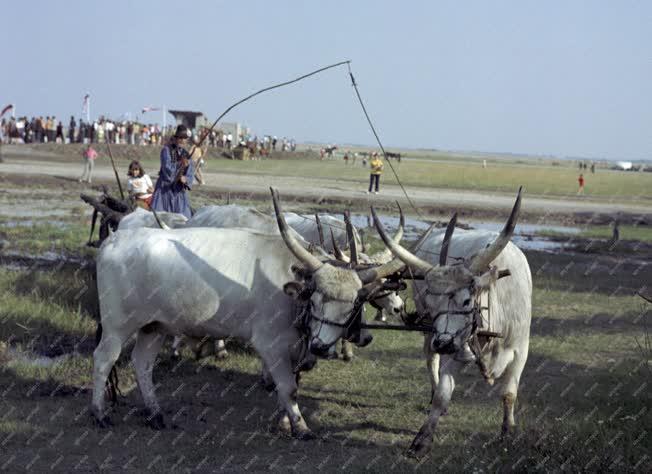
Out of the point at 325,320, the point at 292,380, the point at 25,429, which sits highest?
the point at 325,320

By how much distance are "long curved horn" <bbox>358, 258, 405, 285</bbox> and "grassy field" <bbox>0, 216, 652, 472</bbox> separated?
4.46ft

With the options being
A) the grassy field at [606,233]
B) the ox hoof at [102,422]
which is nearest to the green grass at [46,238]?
the ox hoof at [102,422]

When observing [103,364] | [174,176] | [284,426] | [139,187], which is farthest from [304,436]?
[139,187]

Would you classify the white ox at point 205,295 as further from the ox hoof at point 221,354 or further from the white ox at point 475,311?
the ox hoof at point 221,354

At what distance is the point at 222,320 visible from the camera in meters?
7.19

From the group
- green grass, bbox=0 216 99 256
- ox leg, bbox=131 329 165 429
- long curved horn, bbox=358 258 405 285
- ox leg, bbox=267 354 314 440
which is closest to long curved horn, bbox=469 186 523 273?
long curved horn, bbox=358 258 405 285

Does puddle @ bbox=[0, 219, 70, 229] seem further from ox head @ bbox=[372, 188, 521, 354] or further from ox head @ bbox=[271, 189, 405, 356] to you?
ox head @ bbox=[372, 188, 521, 354]

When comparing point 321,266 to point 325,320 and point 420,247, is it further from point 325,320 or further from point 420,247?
point 420,247

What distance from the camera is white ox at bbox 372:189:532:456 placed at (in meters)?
6.20

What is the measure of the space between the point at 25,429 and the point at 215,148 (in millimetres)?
52614

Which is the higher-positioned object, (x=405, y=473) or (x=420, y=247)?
(x=420, y=247)

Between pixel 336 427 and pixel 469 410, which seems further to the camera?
pixel 469 410

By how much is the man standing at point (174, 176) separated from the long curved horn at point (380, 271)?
510 cm

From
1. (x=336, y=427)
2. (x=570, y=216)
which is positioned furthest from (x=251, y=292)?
(x=570, y=216)
